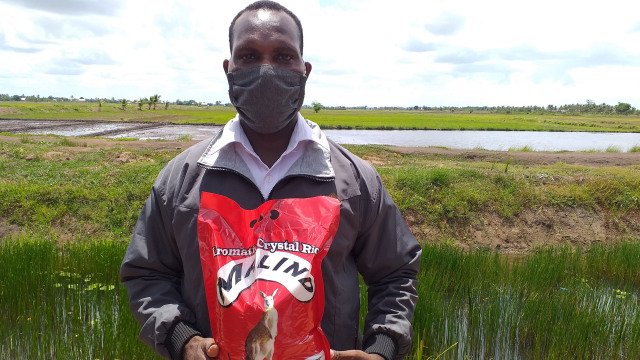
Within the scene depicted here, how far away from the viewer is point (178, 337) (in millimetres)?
1501

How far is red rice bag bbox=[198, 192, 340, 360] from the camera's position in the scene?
1.31 m

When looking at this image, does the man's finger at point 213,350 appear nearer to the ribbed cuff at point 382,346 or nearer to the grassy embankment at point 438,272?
the ribbed cuff at point 382,346

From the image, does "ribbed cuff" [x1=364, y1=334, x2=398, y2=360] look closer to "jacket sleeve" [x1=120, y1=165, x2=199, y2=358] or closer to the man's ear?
"jacket sleeve" [x1=120, y1=165, x2=199, y2=358]

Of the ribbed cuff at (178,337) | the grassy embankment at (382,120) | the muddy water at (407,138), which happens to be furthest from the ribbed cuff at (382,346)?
the grassy embankment at (382,120)

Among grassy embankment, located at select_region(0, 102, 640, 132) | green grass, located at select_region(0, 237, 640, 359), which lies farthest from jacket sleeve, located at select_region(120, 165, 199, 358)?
grassy embankment, located at select_region(0, 102, 640, 132)

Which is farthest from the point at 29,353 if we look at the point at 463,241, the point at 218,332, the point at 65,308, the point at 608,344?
the point at 463,241

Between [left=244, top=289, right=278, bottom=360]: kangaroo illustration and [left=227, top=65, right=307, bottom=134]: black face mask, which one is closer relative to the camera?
[left=244, top=289, right=278, bottom=360]: kangaroo illustration

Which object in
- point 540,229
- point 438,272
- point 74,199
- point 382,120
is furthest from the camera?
point 382,120

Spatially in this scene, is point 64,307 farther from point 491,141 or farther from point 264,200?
point 491,141

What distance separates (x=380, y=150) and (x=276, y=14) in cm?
1593

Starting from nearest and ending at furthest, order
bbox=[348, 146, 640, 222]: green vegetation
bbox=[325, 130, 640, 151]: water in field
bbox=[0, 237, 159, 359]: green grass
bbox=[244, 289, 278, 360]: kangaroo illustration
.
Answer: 1. bbox=[244, 289, 278, 360]: kangaroo illustration
2. bbox=[0, 237, 159, 359]: green grass
3. bbox=[348, 146, 640, 222]: green vegetation
4. bbox=[325, 130, 640, 151]: water in field

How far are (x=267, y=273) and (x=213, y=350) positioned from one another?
0.98ft

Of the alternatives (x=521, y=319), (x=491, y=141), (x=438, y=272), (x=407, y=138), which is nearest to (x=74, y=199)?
(x=438, y=272)

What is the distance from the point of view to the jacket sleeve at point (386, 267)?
1622 millimetres
